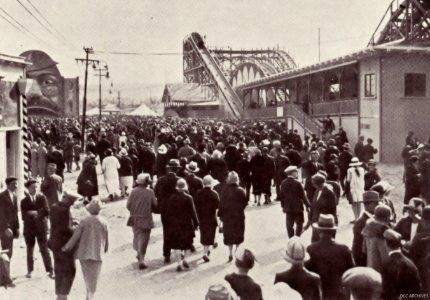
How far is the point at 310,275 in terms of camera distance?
4.98 meters

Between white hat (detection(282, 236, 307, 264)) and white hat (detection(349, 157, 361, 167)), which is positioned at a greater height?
white hat (detection(349, 157, 361, 167))

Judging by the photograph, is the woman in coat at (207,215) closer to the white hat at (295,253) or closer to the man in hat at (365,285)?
the white hat at (295,253)

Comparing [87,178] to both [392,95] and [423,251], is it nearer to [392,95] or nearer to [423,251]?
[423,251]

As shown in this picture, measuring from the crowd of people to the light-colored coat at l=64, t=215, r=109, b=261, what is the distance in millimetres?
14

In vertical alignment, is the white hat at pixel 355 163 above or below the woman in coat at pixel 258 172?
above

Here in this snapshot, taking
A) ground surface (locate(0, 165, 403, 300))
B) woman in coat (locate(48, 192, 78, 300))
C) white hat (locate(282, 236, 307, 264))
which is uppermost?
white hat (locate(282, 236, 307, 264))

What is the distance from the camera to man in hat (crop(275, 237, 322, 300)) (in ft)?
16.3

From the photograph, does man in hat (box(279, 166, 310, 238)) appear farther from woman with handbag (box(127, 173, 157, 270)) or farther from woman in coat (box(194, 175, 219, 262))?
woman with handbag (box(127, 173, 157, 270))

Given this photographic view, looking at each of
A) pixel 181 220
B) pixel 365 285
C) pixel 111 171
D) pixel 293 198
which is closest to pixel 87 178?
pixel 111 171

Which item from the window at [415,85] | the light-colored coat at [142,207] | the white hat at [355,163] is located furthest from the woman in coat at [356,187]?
the window at [415,85]


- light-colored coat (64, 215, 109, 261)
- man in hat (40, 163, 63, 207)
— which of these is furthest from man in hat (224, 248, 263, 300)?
man in hat (40, 163, 63, 207)

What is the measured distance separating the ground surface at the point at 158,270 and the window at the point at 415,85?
43.3 ft

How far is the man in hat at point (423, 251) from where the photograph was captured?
5.76 meters

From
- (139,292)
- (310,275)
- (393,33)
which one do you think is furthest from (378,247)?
(393,33)
